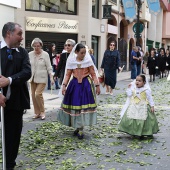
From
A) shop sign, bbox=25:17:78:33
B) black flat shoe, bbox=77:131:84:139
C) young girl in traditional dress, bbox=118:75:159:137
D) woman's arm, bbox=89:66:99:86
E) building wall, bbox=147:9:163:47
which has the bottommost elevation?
black flat shoe, bbox=77:131:84:139

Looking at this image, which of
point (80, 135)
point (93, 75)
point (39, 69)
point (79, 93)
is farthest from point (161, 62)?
point (80, 135)

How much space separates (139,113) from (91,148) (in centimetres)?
128

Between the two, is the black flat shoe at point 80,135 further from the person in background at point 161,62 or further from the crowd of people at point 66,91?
the person in background at point 161,62

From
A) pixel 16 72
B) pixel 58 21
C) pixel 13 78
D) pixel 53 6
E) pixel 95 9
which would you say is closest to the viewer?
pixel 13 78

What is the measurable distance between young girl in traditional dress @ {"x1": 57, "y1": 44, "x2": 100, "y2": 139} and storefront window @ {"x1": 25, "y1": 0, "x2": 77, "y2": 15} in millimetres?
15816

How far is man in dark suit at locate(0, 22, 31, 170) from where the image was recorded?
5105 mm

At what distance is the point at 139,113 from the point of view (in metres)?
7.60

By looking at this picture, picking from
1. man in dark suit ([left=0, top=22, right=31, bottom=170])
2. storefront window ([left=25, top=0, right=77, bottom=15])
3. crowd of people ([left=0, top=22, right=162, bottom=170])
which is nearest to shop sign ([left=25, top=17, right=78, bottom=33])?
storefront window ([left=25, top=0, right=77, bottom=15])

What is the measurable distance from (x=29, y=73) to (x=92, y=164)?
5.35 ft

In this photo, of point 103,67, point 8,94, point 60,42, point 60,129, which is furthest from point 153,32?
point 8,94

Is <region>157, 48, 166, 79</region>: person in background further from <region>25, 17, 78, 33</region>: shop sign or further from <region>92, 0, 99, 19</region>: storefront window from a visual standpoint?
<region>25, 17, 78, 33</region>: shop sign

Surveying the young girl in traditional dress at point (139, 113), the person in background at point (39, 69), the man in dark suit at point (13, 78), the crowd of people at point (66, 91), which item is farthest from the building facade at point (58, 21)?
the man in dark suit at point (13, 78)

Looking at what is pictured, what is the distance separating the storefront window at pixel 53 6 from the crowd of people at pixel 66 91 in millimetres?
14071

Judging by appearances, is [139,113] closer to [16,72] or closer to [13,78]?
[16,72]
